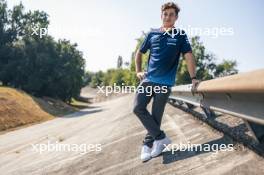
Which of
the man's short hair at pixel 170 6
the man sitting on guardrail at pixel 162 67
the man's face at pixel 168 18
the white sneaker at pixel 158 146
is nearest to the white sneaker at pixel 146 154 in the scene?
the white sneaker at pixel 158 146

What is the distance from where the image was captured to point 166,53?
4.77m

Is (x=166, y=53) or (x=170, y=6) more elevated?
(x=170, y=6)

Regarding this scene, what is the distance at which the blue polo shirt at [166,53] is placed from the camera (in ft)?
15.6

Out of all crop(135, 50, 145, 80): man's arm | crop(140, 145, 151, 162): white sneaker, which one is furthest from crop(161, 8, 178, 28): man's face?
crop(140, 145, 151, 162): white sneaker

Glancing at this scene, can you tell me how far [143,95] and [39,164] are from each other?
2.11 m

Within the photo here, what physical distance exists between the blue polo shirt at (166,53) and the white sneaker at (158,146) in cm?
73

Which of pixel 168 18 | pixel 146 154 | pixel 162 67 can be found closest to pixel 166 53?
pixel 162 67

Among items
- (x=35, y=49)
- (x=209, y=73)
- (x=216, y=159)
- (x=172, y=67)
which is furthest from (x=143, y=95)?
(x=209, y=73)

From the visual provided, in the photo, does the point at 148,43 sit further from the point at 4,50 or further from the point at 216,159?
the point at 4,50

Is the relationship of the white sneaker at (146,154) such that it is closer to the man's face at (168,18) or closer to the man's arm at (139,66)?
the man's arm at (139,66)

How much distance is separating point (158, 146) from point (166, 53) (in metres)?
1.19

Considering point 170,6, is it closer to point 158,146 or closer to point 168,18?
point 168,18

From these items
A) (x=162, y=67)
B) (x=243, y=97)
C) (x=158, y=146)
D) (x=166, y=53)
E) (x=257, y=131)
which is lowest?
(x=158, y=146)

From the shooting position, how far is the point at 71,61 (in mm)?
59938
